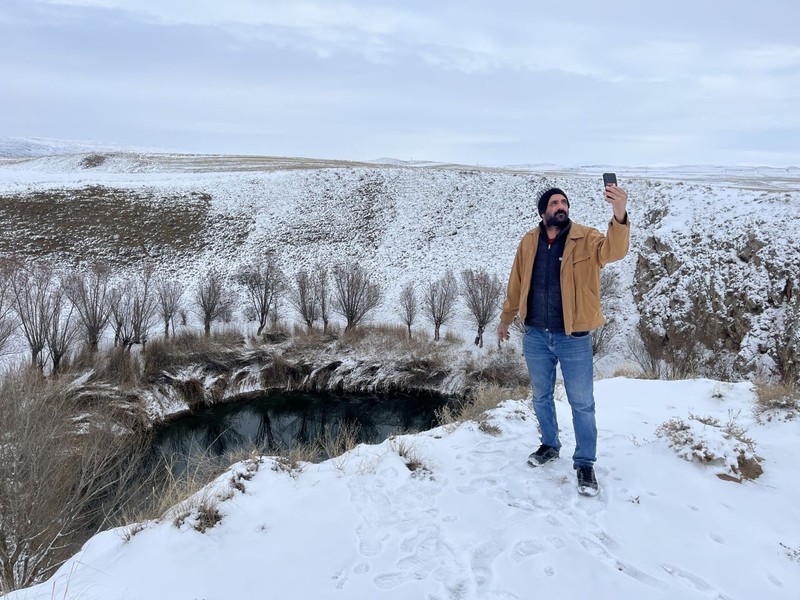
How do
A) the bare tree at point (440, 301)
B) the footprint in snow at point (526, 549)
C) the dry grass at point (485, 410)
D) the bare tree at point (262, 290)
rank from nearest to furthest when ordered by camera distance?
the footprint in snow at point (526, 549), the dry grass at point (485, 410), the bare tree at point (440, 301), the bare tree at point (262, 290)

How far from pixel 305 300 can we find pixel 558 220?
2274 centimetres

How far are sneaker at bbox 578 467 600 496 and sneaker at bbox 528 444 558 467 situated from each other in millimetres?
428

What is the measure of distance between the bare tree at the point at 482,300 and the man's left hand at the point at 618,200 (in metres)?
19.8

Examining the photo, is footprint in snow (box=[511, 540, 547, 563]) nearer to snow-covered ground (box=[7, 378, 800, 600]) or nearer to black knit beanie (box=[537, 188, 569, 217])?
snow-covered ground (box=[7, 378, 800, 600])

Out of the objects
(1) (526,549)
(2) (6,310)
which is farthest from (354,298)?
(1) (526,549)

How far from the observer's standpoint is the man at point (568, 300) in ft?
11.1

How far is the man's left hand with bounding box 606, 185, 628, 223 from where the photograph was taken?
9.96 feet

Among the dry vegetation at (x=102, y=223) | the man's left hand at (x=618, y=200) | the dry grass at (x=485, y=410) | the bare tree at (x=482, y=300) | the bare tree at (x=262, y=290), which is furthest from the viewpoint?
the dry vegetation at (x=102, y=223)

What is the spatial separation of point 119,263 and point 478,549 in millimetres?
33745

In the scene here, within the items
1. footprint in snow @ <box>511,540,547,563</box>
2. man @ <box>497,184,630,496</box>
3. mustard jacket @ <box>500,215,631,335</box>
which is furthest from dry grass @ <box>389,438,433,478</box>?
mustard jacket @ <box>500,215,631,335</box>

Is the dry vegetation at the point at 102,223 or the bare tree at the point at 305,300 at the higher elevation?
the dry vegetation at the point at 102,223

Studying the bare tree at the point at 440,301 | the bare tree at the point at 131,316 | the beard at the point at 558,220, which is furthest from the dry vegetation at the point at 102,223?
the beard at the point at 558,220

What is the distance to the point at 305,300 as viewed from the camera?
25188mm

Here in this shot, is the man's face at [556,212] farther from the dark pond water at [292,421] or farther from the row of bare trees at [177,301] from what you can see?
the row of bare trees at [177,301]
